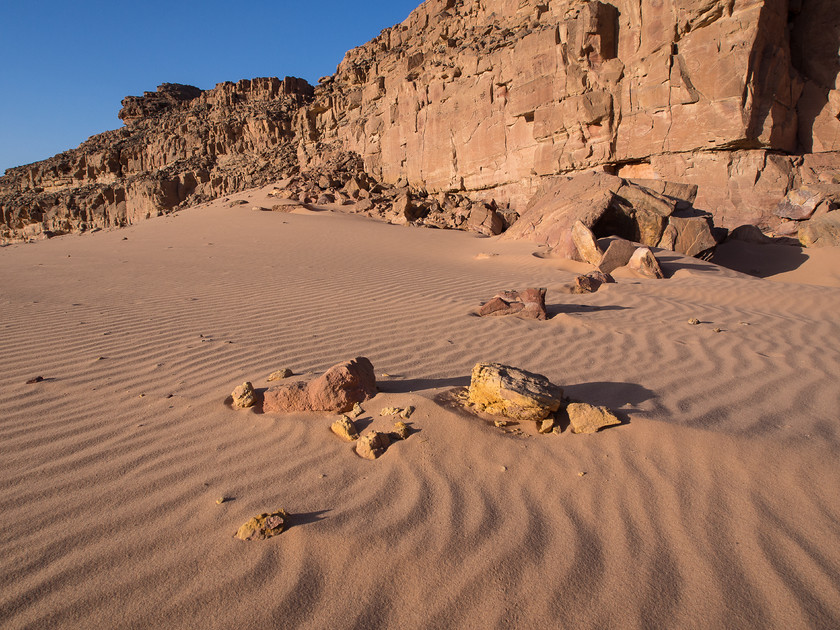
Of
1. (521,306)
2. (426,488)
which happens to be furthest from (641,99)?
(426,488)

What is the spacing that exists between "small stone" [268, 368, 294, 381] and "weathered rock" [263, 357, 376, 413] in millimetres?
352

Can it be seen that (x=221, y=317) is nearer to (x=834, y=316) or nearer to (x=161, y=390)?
(x=161, y=390)

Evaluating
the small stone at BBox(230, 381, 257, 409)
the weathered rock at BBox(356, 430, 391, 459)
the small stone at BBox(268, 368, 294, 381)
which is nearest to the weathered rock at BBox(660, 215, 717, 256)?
the small stone at BBox(268, 368, 294, 381)

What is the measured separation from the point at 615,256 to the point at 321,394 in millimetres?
6006

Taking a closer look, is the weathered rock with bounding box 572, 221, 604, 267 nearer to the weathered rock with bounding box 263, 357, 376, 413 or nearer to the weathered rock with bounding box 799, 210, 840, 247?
the weathered rock with bounding box 799, 210, 840, 247

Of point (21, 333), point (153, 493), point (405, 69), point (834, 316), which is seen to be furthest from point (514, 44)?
point (153, 493)

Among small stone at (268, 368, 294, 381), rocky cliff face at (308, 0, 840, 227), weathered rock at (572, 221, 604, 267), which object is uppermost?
rocky cliff face at (308, 0, 840, 227)

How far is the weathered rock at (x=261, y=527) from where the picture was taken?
158 centimetres

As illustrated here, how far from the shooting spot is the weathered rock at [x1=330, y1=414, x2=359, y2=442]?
7.19 ft

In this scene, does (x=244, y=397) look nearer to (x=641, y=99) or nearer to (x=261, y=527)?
(x=261, y=527)

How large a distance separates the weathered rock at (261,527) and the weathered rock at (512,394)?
1.13 meters

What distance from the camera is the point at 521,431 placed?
2.21m

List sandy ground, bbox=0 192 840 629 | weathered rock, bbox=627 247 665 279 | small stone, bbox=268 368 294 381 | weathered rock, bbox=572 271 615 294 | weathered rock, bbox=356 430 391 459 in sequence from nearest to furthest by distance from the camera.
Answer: sandy ground, bbox=0 192 840 629, weathered rock, bbox=356 430 391 459, small stone, bbox=268 368 294 381, weathered rock, bbox=572 271 615 294, weathered rock, bbox=627 247 665 279

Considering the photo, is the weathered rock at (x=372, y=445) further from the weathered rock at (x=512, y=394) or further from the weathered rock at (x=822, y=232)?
the weathered rock at (x=822, y=232)
